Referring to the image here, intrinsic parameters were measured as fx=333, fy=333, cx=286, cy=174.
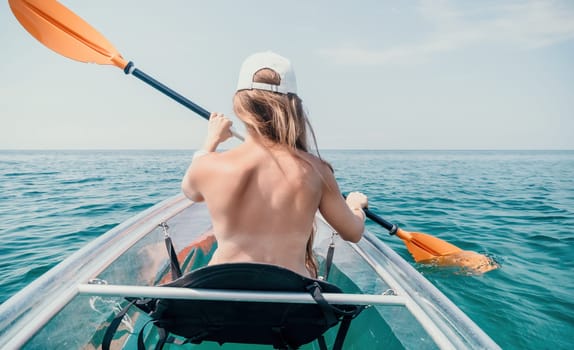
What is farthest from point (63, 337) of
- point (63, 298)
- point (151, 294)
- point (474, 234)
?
point (474, 234)

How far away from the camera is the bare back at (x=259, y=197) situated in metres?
1.24

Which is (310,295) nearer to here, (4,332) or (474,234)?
(4,332)

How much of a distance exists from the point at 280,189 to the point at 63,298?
3.06 ft

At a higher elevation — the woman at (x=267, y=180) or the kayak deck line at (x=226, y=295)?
the woman at (x=267, y=180)

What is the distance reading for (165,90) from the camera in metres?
3.13

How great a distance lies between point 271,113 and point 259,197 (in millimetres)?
349

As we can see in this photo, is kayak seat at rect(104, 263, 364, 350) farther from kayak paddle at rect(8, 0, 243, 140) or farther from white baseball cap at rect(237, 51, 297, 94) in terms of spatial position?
kayak paddle at rect(8, 0, 243, 140)

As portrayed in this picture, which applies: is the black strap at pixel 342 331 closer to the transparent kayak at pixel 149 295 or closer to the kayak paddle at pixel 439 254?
the transparent kayak at pixel 149 295

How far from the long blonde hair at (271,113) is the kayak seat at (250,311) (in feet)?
1.56

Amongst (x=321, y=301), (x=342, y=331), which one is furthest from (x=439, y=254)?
(x=321, y=301)

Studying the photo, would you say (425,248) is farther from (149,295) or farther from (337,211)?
(149,295)

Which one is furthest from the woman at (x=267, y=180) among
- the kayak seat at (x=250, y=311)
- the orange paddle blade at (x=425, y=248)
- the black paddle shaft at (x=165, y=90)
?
the orange paddle blade at (x=425, y=248)

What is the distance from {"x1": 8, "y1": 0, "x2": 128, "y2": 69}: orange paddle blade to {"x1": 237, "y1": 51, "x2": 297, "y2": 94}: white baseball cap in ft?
7.94

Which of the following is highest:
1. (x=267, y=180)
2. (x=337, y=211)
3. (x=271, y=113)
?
(x=271, y=113)
